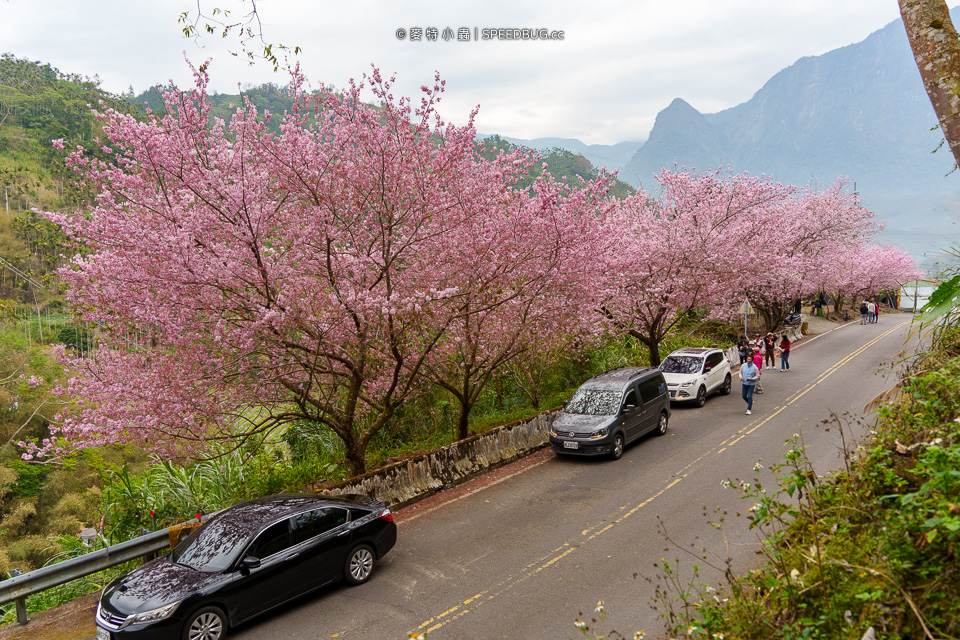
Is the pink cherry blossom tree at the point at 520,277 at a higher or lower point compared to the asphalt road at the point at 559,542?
higher

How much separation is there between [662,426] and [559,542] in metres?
7.89

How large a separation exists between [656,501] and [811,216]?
3139 centimetres

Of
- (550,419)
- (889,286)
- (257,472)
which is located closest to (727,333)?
(550,419)

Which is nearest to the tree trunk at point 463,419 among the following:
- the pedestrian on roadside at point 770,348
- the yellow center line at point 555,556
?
the yellow center line at point 555,556

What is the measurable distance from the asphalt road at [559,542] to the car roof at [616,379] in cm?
186

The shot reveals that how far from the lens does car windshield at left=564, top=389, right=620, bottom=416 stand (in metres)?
14.1

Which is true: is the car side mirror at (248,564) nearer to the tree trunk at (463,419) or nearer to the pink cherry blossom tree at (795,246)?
the tree trunk at (463,419)

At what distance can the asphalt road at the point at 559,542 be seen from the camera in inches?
276

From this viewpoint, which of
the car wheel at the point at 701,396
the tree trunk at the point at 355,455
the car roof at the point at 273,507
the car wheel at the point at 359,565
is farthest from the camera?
the car wheel at the point at 701,396

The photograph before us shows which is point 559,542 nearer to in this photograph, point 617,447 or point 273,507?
point 273,507

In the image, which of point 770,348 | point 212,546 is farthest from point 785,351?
point 212,546

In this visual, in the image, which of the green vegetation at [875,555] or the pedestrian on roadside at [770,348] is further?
the pedestrian on roadside at [770,348]

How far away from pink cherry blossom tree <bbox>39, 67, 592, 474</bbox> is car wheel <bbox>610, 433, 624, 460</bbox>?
19.9 ft

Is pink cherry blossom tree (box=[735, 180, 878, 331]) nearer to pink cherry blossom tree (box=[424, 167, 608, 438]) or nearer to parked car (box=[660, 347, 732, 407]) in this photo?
parked car (box=[660, 347, 732, 407])
